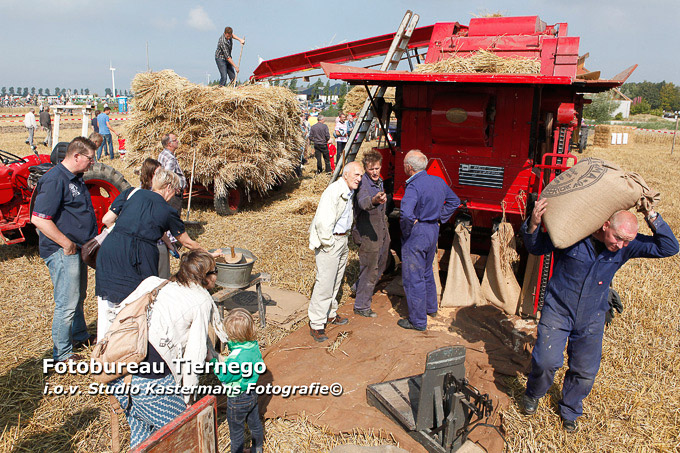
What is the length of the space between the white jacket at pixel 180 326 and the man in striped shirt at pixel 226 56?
23.9ft

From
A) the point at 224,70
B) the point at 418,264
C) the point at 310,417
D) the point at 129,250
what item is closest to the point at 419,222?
the point at 418,264

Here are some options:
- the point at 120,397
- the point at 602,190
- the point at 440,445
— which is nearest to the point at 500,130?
the point at 602,190

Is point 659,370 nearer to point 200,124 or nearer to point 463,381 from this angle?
point 463,381

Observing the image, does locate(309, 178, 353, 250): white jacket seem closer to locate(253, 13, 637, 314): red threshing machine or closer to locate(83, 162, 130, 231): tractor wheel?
locate(253, 13, 637, 314): red threshing machine

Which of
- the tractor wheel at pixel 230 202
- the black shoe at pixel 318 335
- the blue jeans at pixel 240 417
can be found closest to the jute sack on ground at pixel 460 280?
the black shoe at pixel 318 335

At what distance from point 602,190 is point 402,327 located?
257 centimetres

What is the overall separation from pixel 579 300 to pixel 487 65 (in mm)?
3150

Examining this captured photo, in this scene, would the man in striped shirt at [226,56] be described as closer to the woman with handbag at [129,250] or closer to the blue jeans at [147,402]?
the woman with handbag at [129,250]

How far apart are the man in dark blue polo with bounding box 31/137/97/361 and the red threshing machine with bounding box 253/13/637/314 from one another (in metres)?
2.82

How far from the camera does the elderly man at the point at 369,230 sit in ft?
16.6

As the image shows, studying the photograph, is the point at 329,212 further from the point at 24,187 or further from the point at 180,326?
the point at 24,187

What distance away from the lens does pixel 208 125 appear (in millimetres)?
8453

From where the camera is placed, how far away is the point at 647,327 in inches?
198

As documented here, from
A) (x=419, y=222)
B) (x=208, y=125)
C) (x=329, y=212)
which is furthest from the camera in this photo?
(x=208, y=125)
